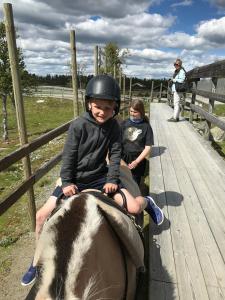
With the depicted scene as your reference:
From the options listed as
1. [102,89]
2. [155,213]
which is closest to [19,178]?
[155,213]

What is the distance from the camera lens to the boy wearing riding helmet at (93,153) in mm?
2998

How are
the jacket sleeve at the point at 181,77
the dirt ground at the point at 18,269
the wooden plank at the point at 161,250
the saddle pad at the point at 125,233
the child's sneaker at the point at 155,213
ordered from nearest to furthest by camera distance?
the saddle pad at the point at 125,233 < the wooden plank at the point at 161,250 < the child's sneaker at the point at 155,213 < the dirt ground at the point at 18,269 < the jacket sleeve at the point at 181,77

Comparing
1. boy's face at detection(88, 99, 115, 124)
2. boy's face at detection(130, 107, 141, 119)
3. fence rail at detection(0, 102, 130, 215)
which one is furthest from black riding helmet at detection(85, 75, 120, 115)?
boy's face at detection(130, 107, 141, 119)

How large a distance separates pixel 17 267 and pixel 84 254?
3107mm

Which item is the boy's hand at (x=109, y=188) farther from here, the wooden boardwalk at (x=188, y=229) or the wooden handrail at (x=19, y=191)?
the wooden handrail at (x=19, y=191)

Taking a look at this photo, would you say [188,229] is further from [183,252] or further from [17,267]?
[17,267]

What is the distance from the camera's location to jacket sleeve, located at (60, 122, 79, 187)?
3.01 meters

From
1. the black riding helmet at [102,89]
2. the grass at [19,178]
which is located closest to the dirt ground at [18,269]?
the grass at [19,178]

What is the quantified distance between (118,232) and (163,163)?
12.8 ft

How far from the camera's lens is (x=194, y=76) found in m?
9.95

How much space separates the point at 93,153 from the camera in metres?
3.13

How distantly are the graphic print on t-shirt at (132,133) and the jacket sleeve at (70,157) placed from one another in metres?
2.56

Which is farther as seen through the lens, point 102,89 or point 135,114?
point 135,114

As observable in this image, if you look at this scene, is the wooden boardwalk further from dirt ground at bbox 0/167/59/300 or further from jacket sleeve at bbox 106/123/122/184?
dirt ground at bbox 0/167/59/300
